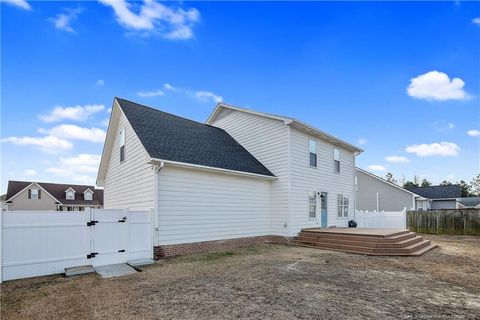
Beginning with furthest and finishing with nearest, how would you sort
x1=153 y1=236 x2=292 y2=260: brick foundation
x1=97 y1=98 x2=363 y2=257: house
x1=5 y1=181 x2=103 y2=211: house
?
1. x1=5 y1=181 x2=103 y2=211: house
2. x1=97 y1=98 x2=363 y2=257: house
3. x1=153 y1=236 x2=292 y2=260: brick foundation

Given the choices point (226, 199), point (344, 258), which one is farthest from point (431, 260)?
point (226, 199)

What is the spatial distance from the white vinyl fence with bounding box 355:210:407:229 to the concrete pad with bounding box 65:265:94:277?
53.7ft

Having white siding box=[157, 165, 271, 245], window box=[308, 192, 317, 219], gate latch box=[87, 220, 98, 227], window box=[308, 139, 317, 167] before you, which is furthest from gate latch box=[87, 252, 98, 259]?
window box=[308, 139, 317, 167]

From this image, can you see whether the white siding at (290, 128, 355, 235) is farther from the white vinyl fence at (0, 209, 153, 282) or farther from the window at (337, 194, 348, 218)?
the white vinyl fence at (0, 209, 153, 282)

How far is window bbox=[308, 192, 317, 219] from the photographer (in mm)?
14781

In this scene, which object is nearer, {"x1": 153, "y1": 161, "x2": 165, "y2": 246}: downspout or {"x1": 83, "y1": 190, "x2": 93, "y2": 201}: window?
{"x1": 153, "y1": 161, "x2": 165, "y2": 246}: downspout

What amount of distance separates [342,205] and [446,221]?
762cm

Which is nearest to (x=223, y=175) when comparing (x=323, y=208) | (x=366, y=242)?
(x=366, y=242)

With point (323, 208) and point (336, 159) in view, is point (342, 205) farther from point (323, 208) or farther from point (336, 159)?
point (336, 159)

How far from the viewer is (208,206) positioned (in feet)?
37.0

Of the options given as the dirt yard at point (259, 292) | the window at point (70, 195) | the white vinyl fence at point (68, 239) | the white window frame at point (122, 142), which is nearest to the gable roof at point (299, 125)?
the white window frame at point (122, 142)

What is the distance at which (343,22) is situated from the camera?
1344 cm

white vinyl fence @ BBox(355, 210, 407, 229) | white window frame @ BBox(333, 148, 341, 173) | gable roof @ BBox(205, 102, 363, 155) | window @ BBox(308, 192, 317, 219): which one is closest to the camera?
Result: gable roof @ BBox(205, 102, 363, 155)

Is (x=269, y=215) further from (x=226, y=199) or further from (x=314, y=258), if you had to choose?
(x=314, y=258)
